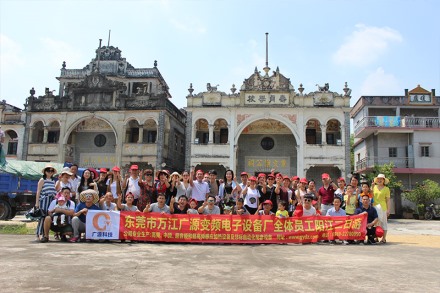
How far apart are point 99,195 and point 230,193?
11.3 feet

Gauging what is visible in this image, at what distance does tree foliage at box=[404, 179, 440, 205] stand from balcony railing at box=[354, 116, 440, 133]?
459cm

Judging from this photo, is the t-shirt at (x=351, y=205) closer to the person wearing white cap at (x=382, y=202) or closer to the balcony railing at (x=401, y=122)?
the person wearing white cap at (x=382, y=202)

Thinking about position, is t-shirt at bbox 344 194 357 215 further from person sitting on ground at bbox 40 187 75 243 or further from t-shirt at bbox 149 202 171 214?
person sitting on ground at bbox 40 187 75 243

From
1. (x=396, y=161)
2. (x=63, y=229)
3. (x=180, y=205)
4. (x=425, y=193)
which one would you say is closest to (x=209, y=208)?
(x=180, y=205)

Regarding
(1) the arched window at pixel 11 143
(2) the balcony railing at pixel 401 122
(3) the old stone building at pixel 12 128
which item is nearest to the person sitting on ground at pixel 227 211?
(2) the balcony railing at pixel 401 122

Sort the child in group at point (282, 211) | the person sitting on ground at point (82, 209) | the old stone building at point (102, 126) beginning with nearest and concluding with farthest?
1. the person sitting on ground at point (82, 209)
2. the child in group at point (282, 211)
3. the old stone building at point (102, 126)

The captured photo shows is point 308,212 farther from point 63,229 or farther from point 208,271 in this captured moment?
Result: point 63,229

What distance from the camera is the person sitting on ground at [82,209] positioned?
27.9ft

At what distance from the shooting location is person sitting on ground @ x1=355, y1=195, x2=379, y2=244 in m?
9.31

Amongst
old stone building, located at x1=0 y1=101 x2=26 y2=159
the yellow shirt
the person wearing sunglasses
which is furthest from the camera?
old stone building, located at x1=0 y1=101 x2=26 y2=159

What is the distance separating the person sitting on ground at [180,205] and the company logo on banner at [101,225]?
4.40ft

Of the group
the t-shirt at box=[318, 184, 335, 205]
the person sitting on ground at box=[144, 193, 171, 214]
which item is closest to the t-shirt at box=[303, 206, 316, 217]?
the t-shirt at box=[318, 184, 335, 205]

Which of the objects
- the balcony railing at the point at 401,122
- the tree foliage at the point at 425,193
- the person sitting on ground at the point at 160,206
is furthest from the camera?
the balcony railing at the point at 401,122

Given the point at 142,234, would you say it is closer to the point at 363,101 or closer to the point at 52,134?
the point at 52,134
